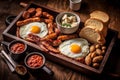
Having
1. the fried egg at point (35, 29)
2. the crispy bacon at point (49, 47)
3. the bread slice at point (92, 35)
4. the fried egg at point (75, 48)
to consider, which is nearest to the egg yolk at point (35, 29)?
the fried egg at point (35, 29)

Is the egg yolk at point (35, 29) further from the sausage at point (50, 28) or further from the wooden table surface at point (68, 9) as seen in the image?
the wooden table surface at point (68, 9)

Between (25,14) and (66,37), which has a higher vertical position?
(25,14)

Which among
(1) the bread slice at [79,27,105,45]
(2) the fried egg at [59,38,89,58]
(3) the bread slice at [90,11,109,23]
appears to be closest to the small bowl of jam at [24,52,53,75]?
(2) the fried egg at [59,38,89,58]

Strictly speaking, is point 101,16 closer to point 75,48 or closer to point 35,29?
point 75,48

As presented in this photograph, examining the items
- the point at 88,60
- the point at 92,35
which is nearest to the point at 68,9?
the point at 92,35

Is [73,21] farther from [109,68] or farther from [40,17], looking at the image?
[109,68]

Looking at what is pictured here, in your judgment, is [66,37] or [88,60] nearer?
[88,60]

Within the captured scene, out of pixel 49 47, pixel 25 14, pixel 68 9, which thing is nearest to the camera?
pixel 49 47
